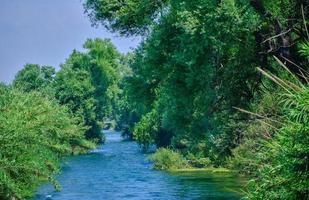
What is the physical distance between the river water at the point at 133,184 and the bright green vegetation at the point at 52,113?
2.81 meters

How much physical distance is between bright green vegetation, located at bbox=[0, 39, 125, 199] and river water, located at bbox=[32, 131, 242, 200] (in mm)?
2806

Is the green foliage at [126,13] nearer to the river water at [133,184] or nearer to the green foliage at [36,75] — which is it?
the river water at [133,184]

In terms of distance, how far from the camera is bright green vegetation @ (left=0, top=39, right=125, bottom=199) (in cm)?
2438

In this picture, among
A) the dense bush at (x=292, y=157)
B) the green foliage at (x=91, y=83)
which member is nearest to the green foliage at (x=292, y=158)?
the dense bush at (x=292, y=157)

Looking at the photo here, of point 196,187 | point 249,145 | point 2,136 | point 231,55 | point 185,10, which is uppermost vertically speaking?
point 185,10

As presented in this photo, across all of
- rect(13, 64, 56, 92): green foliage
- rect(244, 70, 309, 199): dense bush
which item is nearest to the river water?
rect(244, 70, 309, 199): dense bush

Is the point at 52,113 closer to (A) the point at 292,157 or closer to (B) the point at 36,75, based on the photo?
(A) the point at 292,157

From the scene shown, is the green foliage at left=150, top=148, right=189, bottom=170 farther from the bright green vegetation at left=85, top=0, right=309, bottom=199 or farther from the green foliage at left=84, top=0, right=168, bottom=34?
the green foliage at left=84, top=0, right=168, bottom=34

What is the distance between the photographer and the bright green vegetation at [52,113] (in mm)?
24375

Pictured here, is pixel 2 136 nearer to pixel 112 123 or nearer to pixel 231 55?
pixel 231 55

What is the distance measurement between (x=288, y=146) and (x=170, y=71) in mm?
14150

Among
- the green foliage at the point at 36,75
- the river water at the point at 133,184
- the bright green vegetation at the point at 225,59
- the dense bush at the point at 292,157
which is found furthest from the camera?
the green foliage at the point at 36,75

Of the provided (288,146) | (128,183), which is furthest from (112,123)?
(288,146)

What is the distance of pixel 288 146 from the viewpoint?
1192 cm
